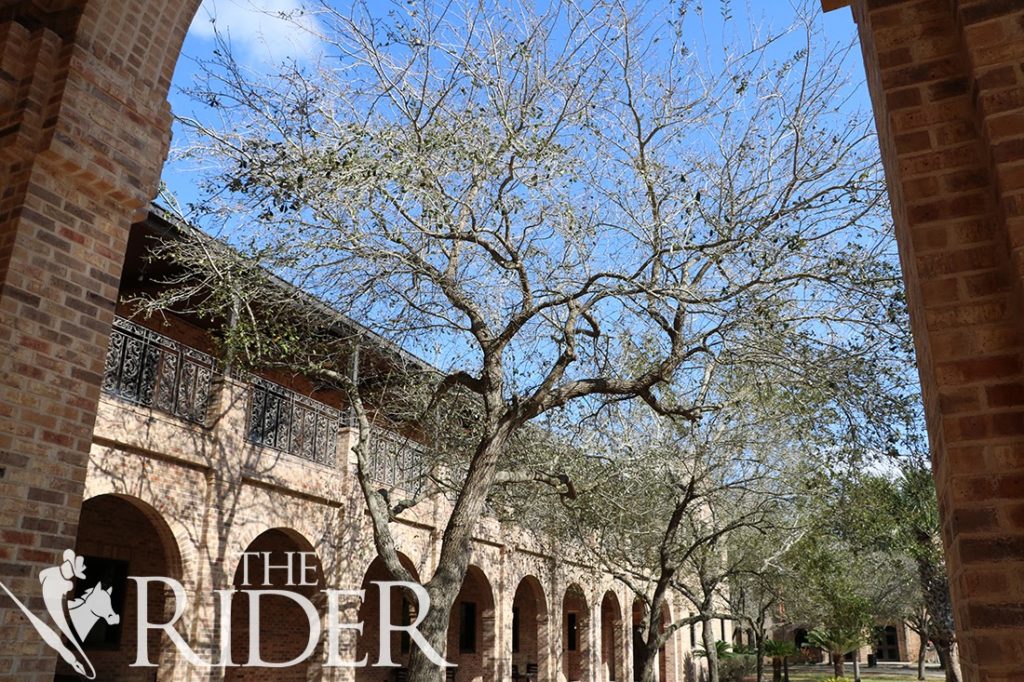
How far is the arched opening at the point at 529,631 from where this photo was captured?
24.5 m

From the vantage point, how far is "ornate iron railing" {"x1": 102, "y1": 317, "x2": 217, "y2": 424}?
11.5 metres

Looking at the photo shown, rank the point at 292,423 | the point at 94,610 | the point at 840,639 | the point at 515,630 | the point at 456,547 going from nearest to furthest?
the point at 456,547
the point at 94,610
the point at 292,423
the point at 515,630
the point at 840,639

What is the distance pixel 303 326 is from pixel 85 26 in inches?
270

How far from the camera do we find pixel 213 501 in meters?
12.6

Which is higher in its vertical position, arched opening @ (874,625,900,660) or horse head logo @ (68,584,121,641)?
horse head logo @ (68,584,121,641)

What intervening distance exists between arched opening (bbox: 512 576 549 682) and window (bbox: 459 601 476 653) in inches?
51.6

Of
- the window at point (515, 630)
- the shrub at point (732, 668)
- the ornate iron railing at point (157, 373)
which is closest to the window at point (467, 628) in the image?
the window at point (515, 630)

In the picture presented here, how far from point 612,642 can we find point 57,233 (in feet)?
114

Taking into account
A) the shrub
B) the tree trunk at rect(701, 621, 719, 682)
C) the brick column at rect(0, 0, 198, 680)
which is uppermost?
the brick column at rect(0, 0, 198, 680)

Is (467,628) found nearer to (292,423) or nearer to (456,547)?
(292,423)

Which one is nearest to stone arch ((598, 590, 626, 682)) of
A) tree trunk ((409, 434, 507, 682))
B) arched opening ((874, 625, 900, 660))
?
tree trunk ((409, 434, 507, 682))

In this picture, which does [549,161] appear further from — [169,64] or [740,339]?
[169,64]

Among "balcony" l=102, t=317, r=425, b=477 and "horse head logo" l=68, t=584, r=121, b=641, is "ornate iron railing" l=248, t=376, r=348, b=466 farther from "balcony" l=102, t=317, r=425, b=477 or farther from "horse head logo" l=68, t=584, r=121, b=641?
"horse head logo" l=68, t=584, r=121, b=641

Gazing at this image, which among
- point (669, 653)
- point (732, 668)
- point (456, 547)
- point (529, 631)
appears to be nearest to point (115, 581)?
point (456, 547)
